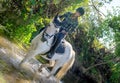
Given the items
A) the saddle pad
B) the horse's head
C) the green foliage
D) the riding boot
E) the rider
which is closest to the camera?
the horse's head

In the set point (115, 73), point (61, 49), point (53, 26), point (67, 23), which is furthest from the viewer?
point (115, 73)

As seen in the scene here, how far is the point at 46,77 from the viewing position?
8.95 m

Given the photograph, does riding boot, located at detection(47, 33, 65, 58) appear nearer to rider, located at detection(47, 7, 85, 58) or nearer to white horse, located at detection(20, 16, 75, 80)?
rider, located at detection(47, 7, 85, 58)

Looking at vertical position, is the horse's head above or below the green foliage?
above

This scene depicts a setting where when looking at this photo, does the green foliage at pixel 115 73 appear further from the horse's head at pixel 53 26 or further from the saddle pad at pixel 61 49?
the horse's head at pixel 53 26

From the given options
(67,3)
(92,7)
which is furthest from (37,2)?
(92,7)

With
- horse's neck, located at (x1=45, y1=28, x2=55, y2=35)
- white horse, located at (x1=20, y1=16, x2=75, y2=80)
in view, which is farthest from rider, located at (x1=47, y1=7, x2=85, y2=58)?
horse's neck, located at (x1=45, y1=28, x2=55, y2=35)

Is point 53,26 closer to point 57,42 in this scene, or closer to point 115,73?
point 57,42

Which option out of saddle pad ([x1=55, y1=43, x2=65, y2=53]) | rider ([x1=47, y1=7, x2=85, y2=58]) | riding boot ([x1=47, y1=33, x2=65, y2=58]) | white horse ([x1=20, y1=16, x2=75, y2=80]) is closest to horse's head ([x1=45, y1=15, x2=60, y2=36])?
white horse ([x1=20, y1=16, x2=75, y2=80])

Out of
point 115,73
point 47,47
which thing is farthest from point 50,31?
point 115,73

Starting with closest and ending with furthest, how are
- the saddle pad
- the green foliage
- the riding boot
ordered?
1. the riding boot
2. the saddle pad
3. the green foliage

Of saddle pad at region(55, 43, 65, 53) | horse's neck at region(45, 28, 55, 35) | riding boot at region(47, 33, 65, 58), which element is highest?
horse's neck at region(45, 28, 55, 35)

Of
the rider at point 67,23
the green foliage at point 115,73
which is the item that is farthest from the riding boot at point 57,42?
the green foliage at point 115,73

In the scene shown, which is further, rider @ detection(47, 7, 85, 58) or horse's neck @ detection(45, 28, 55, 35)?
rider @ detection(47, 7, 85, 58)
